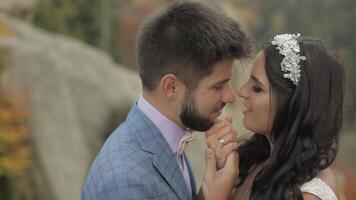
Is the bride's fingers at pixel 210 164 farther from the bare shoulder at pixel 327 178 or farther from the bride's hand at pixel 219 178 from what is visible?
the bare shoulder at pixel 327 178

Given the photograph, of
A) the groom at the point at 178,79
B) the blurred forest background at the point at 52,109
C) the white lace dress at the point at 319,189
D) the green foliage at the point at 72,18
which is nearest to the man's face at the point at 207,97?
the groom at the point at 178,79

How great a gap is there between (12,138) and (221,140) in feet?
11.9

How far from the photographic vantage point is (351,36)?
25047 mm

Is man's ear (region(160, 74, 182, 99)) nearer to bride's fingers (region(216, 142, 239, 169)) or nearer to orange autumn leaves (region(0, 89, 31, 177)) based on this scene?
bride's fingers (region(216, 142, 239, 169))

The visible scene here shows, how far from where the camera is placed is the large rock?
21.4 ft

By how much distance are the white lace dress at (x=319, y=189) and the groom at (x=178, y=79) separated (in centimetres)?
46

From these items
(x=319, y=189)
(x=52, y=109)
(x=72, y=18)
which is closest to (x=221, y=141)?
(x=319, y=189)

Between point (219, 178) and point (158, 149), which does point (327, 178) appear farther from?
point (158, 149)

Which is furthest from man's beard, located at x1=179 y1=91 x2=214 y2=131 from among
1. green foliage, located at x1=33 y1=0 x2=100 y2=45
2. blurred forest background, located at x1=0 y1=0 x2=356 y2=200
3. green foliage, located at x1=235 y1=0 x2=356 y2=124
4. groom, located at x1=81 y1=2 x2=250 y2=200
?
green foliage, located at x1=235 y1=0 x2=356 y2=124

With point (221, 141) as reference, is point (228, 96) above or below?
above

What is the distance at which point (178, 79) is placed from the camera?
2719 mm

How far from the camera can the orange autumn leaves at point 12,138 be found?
610 centimetres

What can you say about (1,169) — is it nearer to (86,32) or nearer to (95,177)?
(95,177)

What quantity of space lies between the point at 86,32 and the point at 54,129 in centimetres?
626
